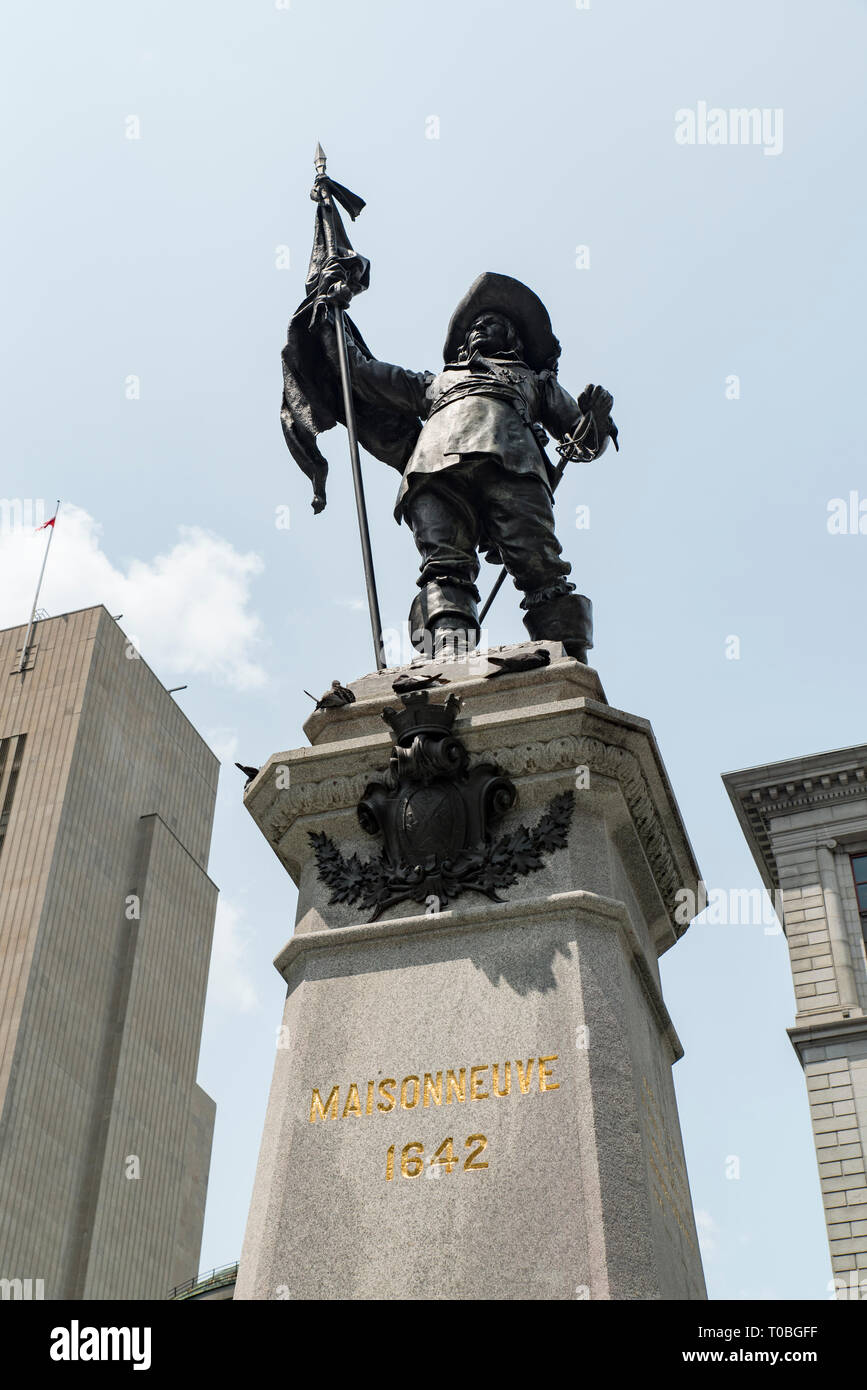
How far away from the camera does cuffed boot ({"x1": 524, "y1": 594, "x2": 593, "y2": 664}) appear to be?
7.70 m

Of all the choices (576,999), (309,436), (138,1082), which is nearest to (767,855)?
(309,436)

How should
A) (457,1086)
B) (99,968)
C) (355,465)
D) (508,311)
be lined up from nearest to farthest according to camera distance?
(457,1086) → (355,465) → (508,311) → (99,968)

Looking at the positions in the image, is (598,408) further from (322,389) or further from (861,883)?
(861,883)

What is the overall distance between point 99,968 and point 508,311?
203 ft

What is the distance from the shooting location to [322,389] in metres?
9.21

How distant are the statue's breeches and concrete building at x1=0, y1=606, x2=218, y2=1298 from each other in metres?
54.6

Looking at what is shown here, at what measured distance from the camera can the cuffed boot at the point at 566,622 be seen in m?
7.70

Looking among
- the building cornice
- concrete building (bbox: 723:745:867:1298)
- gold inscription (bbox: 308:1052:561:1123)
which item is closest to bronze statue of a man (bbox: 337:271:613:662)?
gold inscription (bbox: 308:1052:561:1123)

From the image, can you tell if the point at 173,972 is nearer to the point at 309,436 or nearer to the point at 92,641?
the point at 92,641

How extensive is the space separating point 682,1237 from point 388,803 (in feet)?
7.37

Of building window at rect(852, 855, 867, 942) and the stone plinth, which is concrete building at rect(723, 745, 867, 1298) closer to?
building window at rect(852, 855, 867, 942)

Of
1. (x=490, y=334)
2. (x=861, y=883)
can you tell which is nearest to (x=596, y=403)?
(x=490, y=334)

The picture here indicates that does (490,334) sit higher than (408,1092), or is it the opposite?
(490,334)
